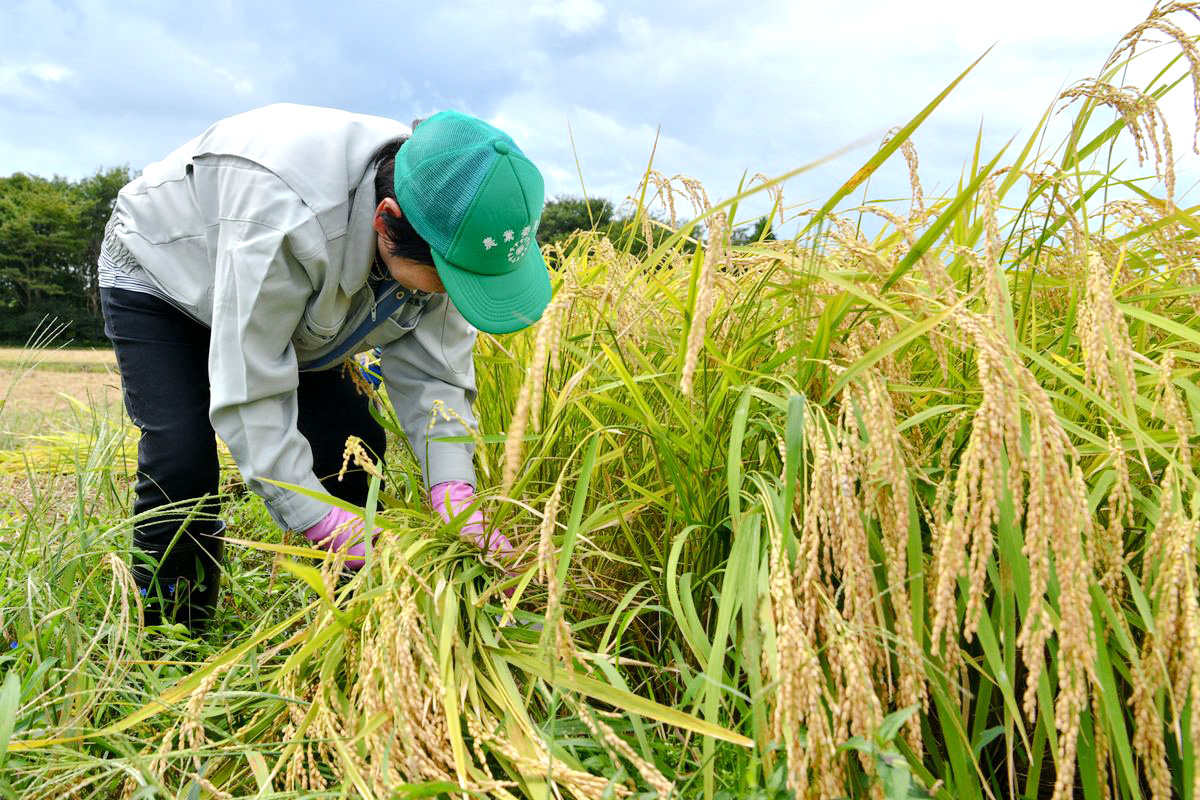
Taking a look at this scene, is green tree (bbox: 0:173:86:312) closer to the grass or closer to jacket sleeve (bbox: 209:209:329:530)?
jacket sleeve (bbox: 209:209:329:530)

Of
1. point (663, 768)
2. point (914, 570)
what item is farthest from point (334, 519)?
point (914, 570)

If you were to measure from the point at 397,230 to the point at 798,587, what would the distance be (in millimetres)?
1106

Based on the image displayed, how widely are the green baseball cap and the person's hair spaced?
0.19ft

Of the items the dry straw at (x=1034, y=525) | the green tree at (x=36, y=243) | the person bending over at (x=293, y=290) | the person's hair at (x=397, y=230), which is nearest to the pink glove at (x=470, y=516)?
the person bending over at (x=293, y=290)

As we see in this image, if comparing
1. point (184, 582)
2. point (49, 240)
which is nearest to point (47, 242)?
point (49, 240)

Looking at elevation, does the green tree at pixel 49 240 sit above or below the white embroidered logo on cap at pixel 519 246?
above

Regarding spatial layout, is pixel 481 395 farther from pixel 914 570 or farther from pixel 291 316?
pixel 914 570

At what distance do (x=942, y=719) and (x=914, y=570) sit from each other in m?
0.23

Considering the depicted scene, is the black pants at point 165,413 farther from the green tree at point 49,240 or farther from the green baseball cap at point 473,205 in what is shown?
the green tree at point 49,240

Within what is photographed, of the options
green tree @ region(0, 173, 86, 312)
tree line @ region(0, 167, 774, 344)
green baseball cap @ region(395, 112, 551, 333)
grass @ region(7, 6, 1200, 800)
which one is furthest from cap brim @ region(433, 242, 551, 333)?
green tree @ region(0, 173, 86, 312)

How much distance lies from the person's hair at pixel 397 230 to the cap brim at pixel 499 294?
0.30 feet

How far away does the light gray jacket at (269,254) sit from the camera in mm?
1671

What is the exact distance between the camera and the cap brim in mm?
1632

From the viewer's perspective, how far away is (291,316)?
1762 mm
